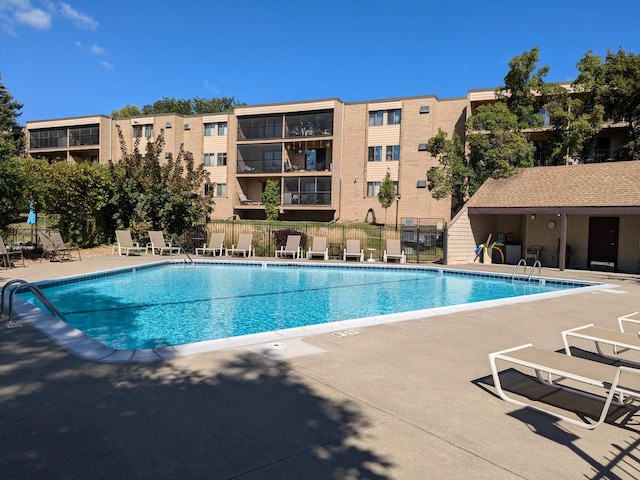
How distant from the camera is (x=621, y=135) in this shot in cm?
2791

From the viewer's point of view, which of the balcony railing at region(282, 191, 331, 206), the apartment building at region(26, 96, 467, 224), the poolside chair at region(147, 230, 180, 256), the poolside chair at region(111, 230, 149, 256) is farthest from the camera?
the balcony railing at region(282, 191, 331, 206)

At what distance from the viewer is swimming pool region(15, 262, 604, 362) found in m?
8.80

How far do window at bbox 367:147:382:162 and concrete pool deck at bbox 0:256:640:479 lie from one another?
28.2 meters

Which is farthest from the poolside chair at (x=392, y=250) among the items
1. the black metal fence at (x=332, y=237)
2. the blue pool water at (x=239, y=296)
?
the blue pool water at (x=239, y=296)

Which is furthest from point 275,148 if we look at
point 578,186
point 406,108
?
point 578,186

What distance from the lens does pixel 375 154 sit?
110ft

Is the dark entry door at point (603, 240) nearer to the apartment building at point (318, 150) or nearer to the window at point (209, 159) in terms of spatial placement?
the apartment building at point (318, 150)

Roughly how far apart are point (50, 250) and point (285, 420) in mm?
15991

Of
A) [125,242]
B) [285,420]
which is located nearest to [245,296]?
[285,420]

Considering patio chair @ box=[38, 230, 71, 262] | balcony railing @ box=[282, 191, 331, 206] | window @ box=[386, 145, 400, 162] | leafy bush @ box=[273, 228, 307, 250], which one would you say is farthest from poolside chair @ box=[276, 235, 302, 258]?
window @ box=[386, 145, 400, 162]

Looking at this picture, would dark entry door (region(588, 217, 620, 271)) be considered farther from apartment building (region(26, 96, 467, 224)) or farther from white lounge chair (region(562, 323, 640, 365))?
white lounge chair (region(562, 323, 640, 365))

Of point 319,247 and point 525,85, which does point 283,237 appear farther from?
point 525,85

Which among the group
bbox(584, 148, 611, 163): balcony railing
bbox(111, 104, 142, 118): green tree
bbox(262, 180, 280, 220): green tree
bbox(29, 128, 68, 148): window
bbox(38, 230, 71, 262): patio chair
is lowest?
bbox(38, 230, 71, 262): patio chair

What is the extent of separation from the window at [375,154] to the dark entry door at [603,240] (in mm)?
16164
